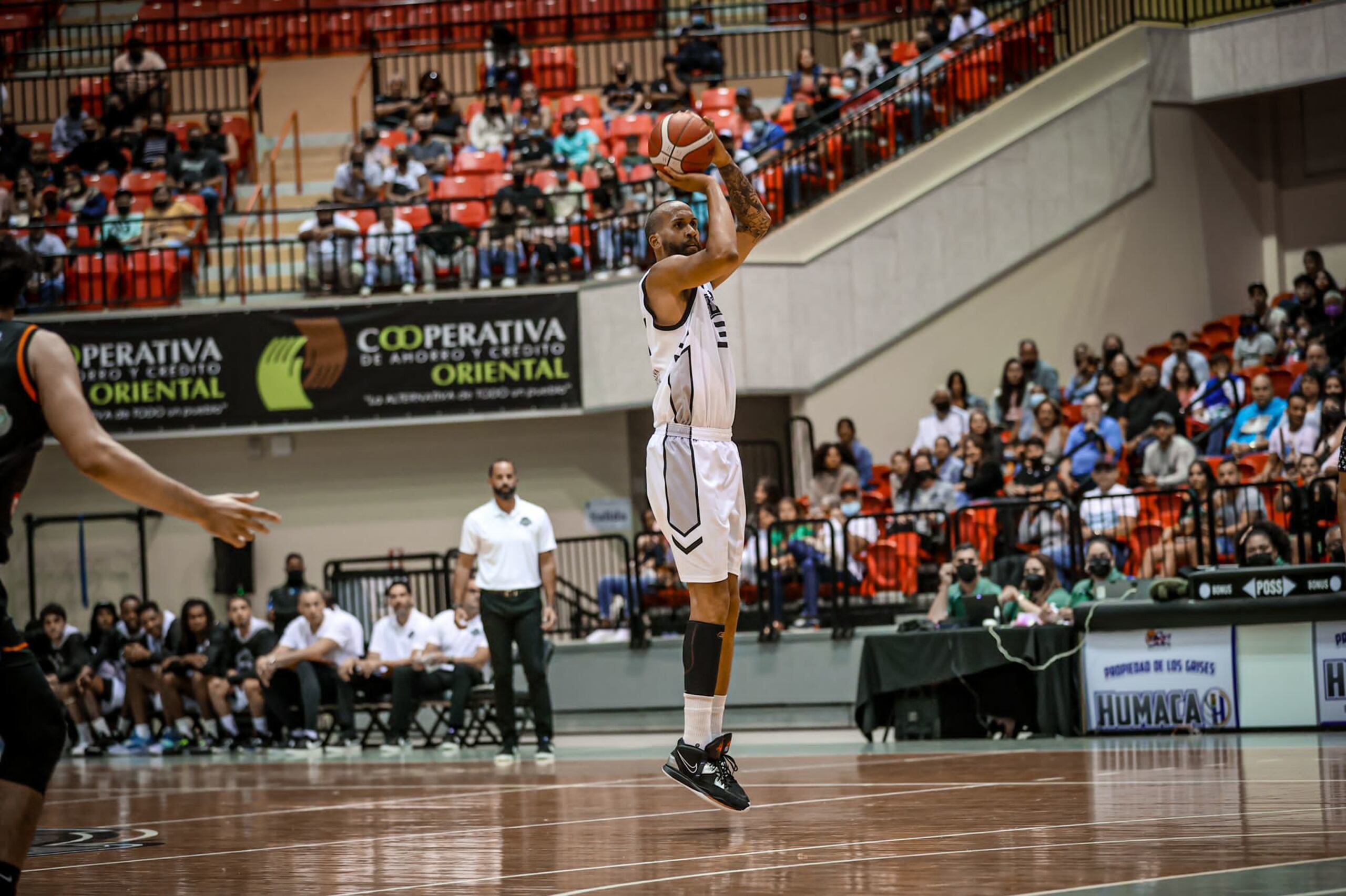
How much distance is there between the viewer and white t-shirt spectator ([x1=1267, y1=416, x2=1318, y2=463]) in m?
Answer: 14.3

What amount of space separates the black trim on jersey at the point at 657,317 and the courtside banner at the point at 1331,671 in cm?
579

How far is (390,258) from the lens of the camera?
64.2 ft

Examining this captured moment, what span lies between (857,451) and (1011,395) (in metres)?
1.78

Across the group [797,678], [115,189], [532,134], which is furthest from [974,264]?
[115,189]

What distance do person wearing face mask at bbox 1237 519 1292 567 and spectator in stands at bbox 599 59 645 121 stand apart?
40.1 feet

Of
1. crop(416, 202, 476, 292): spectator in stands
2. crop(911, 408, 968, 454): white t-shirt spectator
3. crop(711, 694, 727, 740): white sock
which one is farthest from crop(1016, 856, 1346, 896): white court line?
crop(416, 202, 476, 292): spectator in stands

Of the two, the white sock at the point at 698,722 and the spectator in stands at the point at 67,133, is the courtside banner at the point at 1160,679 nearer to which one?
the white sock at the point at 698,722

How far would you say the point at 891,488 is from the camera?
17.2 metres

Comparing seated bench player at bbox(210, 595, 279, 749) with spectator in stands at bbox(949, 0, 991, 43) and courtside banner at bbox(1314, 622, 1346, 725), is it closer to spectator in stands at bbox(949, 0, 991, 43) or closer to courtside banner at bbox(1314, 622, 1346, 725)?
courtside banner at bbox(1314, 622, 1346, 725)

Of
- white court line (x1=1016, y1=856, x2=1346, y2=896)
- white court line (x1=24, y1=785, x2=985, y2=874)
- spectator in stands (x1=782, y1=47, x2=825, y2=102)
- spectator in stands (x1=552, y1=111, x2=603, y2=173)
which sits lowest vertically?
white court line (x1=24, y1=785, x2=985, y2=874)

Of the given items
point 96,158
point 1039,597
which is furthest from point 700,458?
point 96,158

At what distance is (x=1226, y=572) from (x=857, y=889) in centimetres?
692

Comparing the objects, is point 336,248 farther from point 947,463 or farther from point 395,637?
point 947,463

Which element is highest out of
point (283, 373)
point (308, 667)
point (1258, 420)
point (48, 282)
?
point (48, 282)
